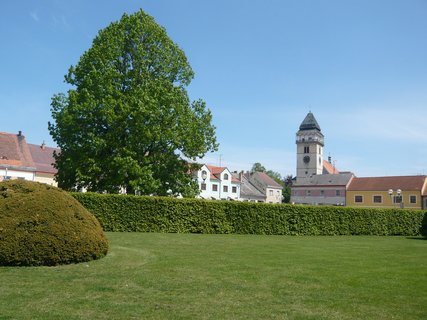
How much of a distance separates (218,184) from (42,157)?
32.6 m

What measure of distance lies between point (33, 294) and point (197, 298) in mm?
3265

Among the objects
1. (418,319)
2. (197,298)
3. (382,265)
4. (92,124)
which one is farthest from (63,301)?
(92,124)

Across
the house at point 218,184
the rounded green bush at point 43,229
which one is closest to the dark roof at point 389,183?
the house at point 218,184

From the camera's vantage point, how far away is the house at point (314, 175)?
3706 inches

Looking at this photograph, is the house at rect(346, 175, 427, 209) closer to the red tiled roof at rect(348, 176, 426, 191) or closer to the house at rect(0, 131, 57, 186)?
the red tiled roof at rect(348, 176, 426, 191)

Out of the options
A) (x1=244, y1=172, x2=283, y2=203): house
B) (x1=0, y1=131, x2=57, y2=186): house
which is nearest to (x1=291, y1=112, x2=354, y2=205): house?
(x1=244, y1=172, x2=283, y2=203): house

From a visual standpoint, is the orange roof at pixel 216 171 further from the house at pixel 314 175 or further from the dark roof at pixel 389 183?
the dark roof at pixel 389 183

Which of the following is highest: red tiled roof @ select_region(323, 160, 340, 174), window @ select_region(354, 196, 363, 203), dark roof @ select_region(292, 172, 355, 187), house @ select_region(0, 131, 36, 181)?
red tiled roof @ select_region(323, 160, 340, 174)

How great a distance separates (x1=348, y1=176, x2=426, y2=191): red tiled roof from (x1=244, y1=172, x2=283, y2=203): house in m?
17.2

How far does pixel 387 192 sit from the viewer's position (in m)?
84.7

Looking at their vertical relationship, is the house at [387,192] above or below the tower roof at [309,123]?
below

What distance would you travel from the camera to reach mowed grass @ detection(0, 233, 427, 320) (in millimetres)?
7305

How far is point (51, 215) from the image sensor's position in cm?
1170

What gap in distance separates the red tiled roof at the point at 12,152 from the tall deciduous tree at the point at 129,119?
2499 centimetres
